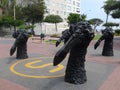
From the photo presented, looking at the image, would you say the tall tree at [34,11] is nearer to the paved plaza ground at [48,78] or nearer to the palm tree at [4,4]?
the palm tree at [4,4]

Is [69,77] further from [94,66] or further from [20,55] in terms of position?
[20,55]

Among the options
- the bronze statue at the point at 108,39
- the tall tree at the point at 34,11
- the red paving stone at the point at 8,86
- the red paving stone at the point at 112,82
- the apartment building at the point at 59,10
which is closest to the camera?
the red paving stone at the point at 8,86

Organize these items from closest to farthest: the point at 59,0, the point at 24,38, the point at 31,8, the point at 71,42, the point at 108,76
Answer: the point at 71,42 → the point at 108,76 → the point at 24,38 → the point at 31,8 → the point at 59,0

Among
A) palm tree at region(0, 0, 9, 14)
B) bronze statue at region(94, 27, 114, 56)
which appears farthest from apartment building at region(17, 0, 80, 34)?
bronze statue at region(94, 27, 114, 56)

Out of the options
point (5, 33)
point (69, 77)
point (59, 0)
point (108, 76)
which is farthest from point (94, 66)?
point (59, 0)

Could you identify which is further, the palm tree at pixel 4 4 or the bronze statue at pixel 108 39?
the palm tree at pixel 4 4

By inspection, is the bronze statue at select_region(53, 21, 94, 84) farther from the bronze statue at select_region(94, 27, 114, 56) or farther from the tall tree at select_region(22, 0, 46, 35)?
the tall tree at select_region(22, 0, 46, 35)

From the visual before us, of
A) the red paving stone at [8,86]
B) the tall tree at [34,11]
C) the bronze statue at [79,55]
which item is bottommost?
the red paving stone at [8,86]

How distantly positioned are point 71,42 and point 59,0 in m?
66.4

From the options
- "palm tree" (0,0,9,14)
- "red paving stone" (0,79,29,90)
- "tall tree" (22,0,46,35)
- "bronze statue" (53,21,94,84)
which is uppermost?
"palm tree" (0,0,9,14)

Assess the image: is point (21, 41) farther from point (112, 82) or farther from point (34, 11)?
point (34, 11)

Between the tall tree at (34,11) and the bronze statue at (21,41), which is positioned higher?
the tall tree at (34,11)

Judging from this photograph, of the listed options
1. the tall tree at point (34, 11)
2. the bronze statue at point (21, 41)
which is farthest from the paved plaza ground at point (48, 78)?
the tall tree at point (34, 11)

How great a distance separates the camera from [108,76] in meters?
7.69
